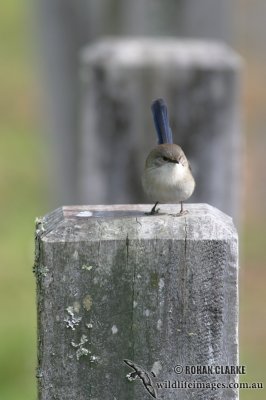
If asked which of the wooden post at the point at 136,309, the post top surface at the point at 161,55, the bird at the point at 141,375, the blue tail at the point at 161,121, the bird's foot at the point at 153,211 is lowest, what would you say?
the bird at the point at 141,375

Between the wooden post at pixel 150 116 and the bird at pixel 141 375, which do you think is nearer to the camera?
the bird at pixel 141 375

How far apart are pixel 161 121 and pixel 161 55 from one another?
2.02 ft

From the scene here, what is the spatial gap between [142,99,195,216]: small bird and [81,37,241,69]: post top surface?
556mm

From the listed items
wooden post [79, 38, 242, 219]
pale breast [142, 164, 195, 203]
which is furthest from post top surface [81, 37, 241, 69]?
pale breast [142, 164, 195, 203]

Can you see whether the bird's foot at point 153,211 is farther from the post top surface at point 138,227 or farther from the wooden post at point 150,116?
the wooden post at point 150,116

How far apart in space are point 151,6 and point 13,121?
32.6 ft

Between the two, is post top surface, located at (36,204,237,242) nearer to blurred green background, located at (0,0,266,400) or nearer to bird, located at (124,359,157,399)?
bird, located at (124,359,157,399)

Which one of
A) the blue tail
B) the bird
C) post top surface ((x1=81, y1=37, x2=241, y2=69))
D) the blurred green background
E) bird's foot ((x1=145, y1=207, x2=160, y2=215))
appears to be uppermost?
post top surface ((x1=81, y1=37, x2=241, y2=69))

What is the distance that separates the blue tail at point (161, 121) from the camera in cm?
337

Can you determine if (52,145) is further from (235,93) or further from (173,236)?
(173,236)

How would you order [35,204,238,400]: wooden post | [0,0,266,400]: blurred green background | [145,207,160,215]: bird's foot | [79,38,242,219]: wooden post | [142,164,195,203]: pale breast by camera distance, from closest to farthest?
[35,204,238,400]: wooden post
[145,207,160,215]: bird's foot
[142,164,195,203]: pale breast
[79,38,242,219]: wooden post
[0,0,266,400]: blurred green background

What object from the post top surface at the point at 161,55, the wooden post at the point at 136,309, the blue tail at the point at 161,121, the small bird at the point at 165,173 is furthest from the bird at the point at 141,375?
the post top surface at the point at 161,55

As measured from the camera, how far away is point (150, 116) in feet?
12.9

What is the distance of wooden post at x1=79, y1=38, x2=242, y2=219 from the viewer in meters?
3.95
